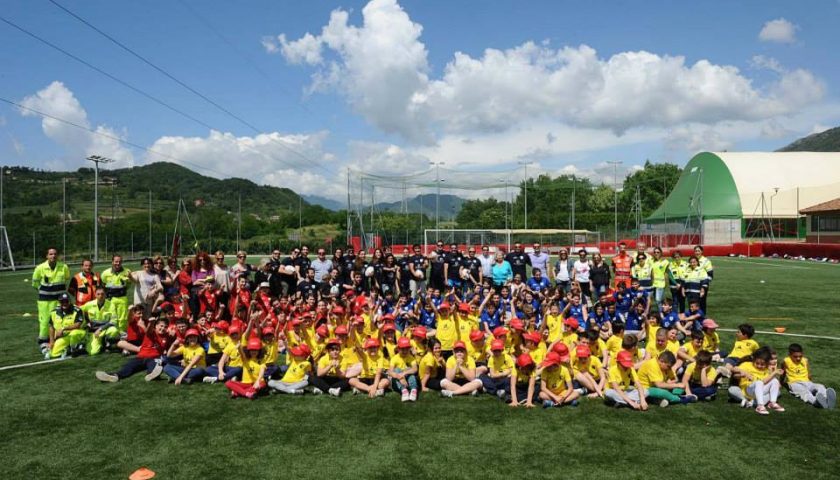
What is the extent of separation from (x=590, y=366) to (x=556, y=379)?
74 centimetres

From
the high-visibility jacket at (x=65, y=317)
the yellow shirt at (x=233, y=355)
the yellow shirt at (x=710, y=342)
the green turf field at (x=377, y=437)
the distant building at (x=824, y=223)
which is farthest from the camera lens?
the distant building at (x=824, y=223)

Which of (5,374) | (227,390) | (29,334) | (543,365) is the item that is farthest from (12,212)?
(543,365)

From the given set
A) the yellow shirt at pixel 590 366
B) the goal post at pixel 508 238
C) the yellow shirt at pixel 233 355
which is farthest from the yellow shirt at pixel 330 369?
the goal post at pixel 508 238

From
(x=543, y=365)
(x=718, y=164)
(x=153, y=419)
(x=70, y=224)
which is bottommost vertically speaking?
(x=153, y=419)

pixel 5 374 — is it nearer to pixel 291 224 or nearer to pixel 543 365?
pixel 543 365

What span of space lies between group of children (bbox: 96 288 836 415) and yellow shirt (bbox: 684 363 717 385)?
13 mm

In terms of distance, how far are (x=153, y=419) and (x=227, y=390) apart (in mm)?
1303

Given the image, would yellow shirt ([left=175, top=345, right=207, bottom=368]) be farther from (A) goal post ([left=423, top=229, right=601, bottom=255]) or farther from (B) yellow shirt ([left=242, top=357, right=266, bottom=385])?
(A) goal post ([left=423, top=229, right=601, bottom=255])

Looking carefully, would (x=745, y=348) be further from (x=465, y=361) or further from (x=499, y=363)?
(x=465, y=361)

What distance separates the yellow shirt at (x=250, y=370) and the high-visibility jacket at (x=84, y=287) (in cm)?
476

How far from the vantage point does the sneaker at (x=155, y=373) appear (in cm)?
869

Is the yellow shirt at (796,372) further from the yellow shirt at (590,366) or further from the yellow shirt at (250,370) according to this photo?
the yellow shirt at (250,370)

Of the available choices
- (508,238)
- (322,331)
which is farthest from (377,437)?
(508,238)

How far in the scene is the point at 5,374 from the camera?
30.2 feet
